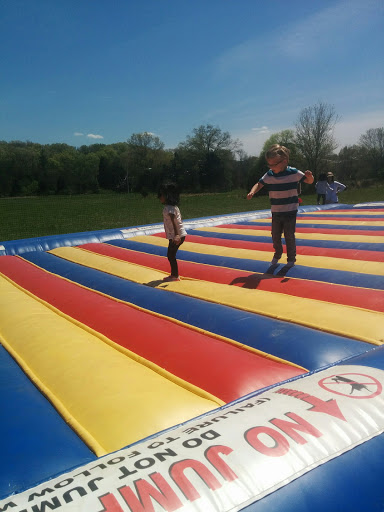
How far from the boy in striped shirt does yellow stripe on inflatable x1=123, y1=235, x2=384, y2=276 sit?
9.0 inches

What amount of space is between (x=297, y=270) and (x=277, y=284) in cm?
38

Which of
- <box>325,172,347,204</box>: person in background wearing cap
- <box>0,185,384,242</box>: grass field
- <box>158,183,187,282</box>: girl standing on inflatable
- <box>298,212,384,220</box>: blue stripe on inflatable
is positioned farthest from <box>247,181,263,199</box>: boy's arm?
<box>0,185,384,242</box>: grass field

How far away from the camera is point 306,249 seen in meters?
3.68

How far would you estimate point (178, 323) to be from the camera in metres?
2.09

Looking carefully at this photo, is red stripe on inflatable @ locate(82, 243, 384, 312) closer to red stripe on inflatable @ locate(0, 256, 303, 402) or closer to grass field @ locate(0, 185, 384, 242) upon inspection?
red stripe on inflatable @ locate(0, 256, 303, 402)

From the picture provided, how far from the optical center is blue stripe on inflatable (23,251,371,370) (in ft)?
5.38

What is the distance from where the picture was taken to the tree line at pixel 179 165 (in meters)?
28.7

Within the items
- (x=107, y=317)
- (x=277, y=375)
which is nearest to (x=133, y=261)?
(x=107, y=317)

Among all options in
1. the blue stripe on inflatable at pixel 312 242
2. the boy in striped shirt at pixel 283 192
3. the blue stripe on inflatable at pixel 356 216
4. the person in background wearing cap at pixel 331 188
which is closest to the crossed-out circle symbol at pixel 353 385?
the boy in striped shirt at pixel 283 192

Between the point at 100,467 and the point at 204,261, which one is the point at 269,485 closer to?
the point at 100,467

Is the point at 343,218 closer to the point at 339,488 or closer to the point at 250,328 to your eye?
the point at 250,328

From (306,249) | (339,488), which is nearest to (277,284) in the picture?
(306,249)

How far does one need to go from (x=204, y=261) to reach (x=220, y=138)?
3479 cm

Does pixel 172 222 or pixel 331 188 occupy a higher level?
pixel 331 188
